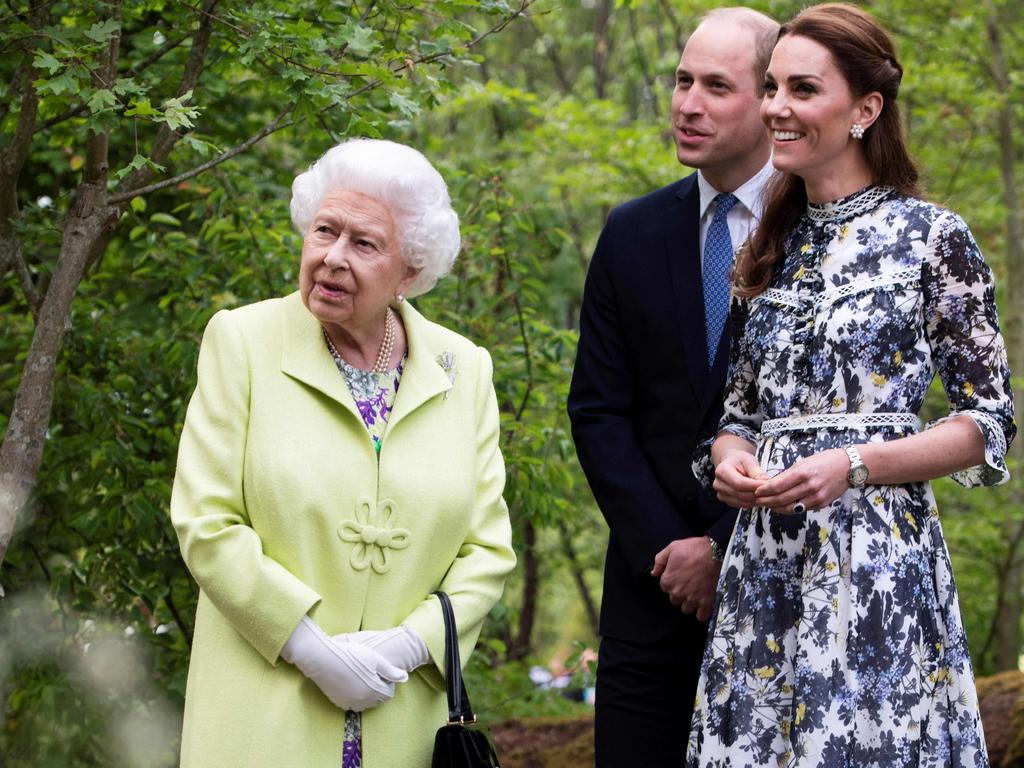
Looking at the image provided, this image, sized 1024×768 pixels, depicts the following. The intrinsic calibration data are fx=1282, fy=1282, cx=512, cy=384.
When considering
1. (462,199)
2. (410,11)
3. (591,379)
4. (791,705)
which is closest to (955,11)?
(462,199)

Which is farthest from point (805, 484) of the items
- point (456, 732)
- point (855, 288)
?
point (456, 732)

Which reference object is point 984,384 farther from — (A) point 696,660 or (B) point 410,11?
(B) point 410,11

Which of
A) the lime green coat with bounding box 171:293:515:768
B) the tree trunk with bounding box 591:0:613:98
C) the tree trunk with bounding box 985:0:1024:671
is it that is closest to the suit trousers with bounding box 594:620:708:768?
the lime green coat with bounding box 171:293:515:768

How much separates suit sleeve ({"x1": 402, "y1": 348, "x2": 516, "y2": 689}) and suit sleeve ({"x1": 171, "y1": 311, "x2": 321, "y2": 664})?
0.27 metres

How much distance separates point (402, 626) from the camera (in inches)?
103

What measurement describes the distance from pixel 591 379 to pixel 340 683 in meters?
1.08

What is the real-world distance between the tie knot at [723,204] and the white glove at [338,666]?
1412 millimetres

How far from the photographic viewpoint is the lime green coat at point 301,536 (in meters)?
2.50

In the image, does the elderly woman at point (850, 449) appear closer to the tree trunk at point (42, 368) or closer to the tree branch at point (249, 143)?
the tree branch at point (249, 143)

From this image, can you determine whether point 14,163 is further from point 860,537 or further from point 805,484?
point 860,537

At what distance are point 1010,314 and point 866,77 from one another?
6.67 metres

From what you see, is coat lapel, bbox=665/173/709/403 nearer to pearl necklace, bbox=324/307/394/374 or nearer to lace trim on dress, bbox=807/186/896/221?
lace trim on dress, bbox=807/186/896/221

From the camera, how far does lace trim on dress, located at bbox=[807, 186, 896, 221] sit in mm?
2627

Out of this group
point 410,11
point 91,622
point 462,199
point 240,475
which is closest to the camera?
point 240,475
